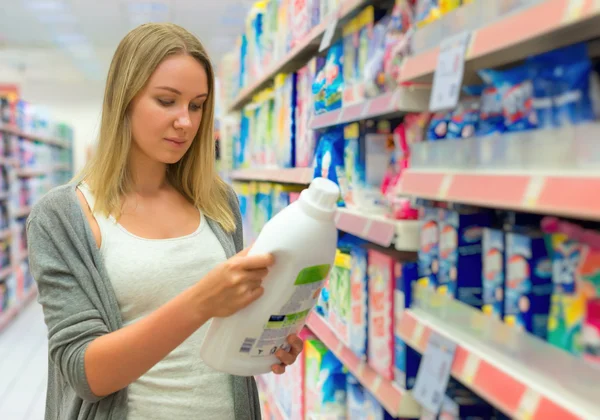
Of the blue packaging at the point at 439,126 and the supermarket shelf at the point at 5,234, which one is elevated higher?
the blue packaging at the point at 439,126

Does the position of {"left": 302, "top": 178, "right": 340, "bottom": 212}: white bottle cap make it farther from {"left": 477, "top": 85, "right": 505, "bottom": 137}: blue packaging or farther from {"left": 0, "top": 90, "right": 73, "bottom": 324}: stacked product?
{"left": 0, "top": 90, "right": 73, "bottom": 324}: stacked product

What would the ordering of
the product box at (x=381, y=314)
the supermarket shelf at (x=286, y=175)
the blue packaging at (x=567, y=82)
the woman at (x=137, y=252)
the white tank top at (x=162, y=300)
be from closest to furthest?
the blue packaging at (x=567, y=82) < the woman at (x=137, y=252) < the white tank top at (x=162, y=300) < the product box at (x=381, y=314) < the supermarket shelf at (x=286, y=175)

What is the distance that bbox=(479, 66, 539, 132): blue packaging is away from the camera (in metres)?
0.98

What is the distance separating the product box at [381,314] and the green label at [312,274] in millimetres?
354

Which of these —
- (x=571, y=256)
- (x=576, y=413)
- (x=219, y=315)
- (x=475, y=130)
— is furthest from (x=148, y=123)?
(x=576, y=413)

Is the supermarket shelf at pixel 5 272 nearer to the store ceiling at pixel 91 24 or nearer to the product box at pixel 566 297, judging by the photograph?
the store ceiling at pixel 91 24

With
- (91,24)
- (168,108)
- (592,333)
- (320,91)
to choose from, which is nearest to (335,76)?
(320,91)

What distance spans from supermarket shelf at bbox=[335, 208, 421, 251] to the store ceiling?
285 inches

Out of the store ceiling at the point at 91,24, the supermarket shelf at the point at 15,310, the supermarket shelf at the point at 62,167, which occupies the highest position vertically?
the store ceiling at the point at 91,24

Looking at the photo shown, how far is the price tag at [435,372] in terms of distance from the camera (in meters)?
1.13

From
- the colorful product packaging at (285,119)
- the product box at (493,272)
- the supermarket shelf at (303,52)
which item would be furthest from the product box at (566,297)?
the colorful product packaging at (285,119)

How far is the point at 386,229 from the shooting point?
4.72ft

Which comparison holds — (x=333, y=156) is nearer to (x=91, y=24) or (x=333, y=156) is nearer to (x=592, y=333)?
(x=592, y=333)

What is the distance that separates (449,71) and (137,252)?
0.80 meters
